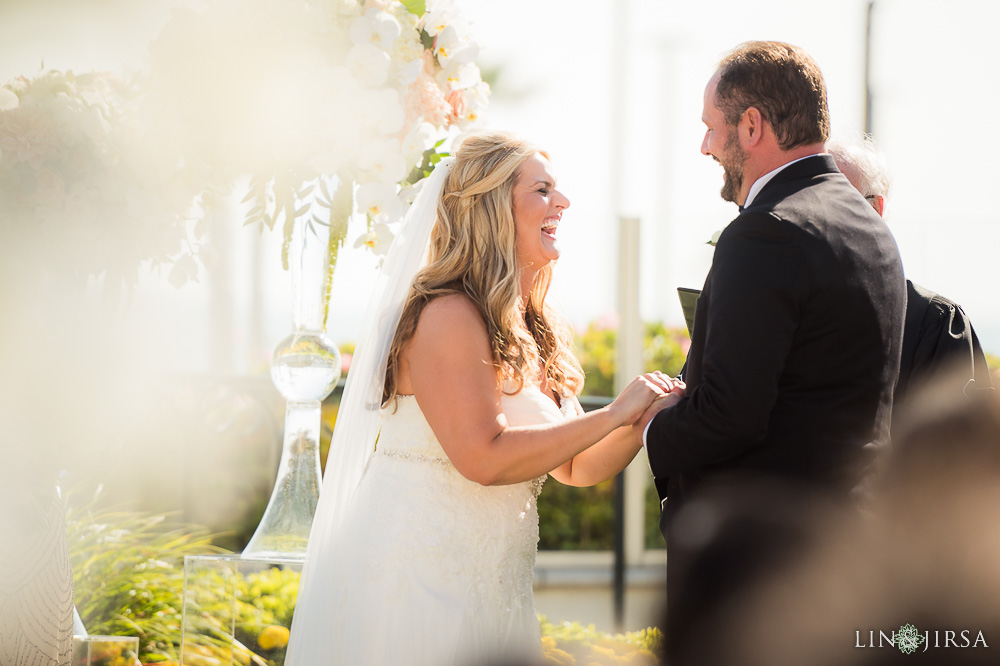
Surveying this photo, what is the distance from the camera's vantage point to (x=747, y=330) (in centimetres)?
211

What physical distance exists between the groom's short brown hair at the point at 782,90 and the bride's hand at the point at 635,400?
29.5 inches

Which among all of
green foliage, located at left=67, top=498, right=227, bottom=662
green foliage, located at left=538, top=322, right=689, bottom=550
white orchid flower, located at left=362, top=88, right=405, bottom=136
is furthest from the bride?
green foliage, located at left=538, top=322, right=689, bottom=550

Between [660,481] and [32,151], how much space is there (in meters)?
1.90

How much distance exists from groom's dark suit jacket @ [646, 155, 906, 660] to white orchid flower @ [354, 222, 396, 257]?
3.56 feet

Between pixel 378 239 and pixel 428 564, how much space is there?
1.04 meters

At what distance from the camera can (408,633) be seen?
260 centimetres

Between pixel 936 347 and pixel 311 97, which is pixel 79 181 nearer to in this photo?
pixel 311 97

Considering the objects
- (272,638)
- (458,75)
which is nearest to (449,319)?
(458,75)

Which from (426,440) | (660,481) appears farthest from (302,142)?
(660,481)

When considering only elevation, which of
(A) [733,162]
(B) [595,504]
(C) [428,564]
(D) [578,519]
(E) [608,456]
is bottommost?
(D) [578,519]

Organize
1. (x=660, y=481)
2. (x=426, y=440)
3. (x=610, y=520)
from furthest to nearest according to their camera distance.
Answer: (x=610, y=520), (x=426, y=440), (x=660, y=481)

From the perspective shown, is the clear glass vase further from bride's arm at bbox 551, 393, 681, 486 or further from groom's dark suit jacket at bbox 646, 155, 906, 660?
groom's dark suit jacket at bbox 646, 155, 906, 660

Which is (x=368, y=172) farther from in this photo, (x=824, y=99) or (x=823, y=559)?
(x=823, y=559)

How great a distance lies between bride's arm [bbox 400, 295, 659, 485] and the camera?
2.51 meters
